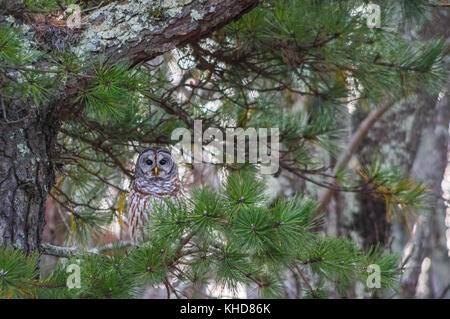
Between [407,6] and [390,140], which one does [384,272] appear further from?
[390,140]

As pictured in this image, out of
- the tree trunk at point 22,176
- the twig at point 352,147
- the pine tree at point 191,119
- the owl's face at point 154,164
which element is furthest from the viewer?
the twig at point 352,147

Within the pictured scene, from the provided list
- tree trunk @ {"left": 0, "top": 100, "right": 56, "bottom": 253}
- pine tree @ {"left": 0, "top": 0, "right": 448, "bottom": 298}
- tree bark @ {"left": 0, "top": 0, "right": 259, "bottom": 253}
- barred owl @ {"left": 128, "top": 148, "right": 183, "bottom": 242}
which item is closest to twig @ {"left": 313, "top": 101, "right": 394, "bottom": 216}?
pine tree @ {"left": 0, "top": 0, "right": 448, "bottom": 298}

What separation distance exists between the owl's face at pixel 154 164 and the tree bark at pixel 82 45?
3.93 feet

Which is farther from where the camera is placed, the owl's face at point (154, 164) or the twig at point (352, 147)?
the twig at point (352, 147)

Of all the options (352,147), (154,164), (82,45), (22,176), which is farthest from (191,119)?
(352,147)

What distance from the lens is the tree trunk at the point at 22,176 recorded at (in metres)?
2.98

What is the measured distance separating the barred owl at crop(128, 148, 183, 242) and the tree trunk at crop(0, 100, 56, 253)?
1018 mm

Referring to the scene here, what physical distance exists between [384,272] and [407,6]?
1.96m

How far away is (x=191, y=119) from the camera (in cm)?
388

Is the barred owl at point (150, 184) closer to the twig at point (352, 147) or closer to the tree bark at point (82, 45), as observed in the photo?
the tree bark at point (82, 45)

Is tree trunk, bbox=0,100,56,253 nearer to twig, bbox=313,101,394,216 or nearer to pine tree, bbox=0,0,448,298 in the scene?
pine tree, bbox=0,0,448,298

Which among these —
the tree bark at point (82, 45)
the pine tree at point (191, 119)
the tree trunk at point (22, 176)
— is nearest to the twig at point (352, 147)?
the pine tree at point (191, 119)

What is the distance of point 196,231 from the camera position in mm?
2381

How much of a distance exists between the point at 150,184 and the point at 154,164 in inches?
6.0
